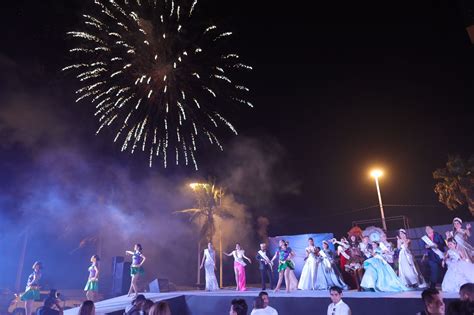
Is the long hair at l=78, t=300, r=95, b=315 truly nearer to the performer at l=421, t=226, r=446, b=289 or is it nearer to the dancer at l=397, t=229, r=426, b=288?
the dancer at l=397, t=229, r=426, b=288

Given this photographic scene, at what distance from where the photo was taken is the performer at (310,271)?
13977mm

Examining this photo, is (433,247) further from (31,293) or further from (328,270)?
(31,293)

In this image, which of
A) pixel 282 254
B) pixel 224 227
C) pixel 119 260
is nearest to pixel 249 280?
pixel 224 227

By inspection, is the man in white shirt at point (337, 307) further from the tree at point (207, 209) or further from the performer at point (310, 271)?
the tree at point (207, 209)

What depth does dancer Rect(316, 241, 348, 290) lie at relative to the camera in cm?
1384

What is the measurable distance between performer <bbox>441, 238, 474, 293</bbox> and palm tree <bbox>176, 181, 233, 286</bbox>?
818 inches

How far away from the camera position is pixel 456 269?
1012 centimetres

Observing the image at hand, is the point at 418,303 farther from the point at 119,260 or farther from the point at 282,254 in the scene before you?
the point at 119,260

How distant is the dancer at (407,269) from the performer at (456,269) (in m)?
1.41

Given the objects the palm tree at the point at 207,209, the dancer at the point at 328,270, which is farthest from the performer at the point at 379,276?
the palm tree at the point at 207,209

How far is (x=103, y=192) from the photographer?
2542 centimetres

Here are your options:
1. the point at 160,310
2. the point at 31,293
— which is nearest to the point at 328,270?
the point at 31,293

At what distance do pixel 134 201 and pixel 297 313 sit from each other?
1938 cm

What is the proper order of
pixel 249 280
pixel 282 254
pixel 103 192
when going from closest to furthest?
pixel 282 254, pixel 103 192, pixel 249 280
